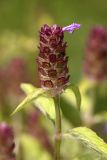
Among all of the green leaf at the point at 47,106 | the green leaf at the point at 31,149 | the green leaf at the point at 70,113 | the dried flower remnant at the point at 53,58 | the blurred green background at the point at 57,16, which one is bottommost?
the green leaf at the point at 31,149

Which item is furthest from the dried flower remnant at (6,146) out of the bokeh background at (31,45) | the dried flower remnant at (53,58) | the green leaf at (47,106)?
the bokeh background at (31,45)

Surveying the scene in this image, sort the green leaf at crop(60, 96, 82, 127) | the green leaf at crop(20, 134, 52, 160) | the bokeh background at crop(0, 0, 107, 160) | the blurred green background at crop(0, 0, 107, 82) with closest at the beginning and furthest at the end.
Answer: the green leaf at crop(20, 134, 52, 160)
the green leaf at crop(60, 96, 82, 127)
the bokeh background at crop(0, 0, 107, 160)
the blurred green background at crop(0, 0, 107, 82)

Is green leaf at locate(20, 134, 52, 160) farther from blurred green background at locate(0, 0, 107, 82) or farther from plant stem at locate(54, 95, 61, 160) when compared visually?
blurred green background at locate(0, 0, 107, 82)

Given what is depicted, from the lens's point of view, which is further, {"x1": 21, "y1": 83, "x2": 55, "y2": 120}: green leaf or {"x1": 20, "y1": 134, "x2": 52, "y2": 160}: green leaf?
{"x1": 20, "y1": 134, "x2": 52, "y2": 160}: green leaf

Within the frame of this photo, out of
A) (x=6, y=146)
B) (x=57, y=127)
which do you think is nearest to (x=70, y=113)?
(x=6, y=146)

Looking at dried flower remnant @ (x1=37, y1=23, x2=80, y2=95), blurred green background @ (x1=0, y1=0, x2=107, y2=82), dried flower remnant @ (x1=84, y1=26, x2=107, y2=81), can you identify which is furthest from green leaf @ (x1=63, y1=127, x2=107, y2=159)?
blurred green background @ (x1=0, y1=0, x2=107, y2=82)

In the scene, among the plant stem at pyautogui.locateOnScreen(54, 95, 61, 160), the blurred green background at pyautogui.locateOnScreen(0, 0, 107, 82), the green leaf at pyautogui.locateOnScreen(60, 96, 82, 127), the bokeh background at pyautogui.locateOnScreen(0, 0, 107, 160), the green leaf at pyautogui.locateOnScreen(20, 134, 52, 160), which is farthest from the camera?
the blurred green background at pyautogui.locateOnScreen(0, 0, 107, 82)

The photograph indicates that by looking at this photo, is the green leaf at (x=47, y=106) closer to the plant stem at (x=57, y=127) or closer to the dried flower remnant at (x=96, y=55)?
the plant stem at (x=57, y=127)

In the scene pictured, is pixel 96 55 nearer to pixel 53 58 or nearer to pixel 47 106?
pixel 47 106
